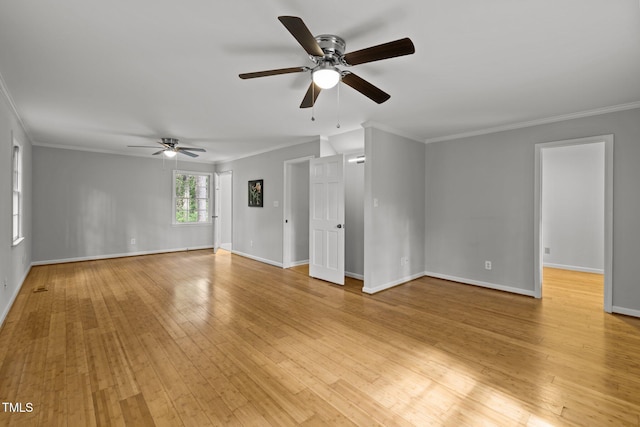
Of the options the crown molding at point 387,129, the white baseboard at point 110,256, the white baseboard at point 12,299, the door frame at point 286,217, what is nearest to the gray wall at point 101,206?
the white baseboard at point 110,256

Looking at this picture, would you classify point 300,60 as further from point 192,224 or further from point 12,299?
point 192,224

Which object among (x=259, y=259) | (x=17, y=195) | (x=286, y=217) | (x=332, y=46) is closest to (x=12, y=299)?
(x=17, y=195)

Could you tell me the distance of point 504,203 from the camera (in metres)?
4.43

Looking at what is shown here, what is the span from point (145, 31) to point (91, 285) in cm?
422

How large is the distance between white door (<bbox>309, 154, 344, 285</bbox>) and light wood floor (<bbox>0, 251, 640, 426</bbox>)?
68cm

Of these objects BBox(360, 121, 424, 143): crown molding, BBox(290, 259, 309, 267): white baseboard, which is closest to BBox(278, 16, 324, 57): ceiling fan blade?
BBox(360, 121, 424, 143): crown molding

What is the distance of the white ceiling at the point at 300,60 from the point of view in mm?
1843

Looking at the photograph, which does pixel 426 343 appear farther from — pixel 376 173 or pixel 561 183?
pixel 561 183

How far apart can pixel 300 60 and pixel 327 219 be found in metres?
2.84

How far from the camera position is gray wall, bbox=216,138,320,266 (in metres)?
5.99

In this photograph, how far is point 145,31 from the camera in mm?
2059

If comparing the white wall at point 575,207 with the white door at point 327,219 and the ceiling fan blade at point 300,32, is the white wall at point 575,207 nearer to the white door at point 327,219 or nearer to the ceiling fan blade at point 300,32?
the white door at point 327,219

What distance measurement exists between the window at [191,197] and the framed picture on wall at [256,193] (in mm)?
2045

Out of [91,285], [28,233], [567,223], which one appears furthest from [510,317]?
[28,233]
